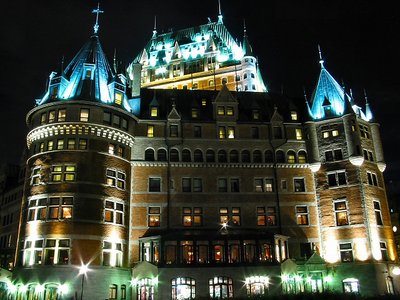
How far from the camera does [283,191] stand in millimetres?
52531

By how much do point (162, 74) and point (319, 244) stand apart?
7866 cm

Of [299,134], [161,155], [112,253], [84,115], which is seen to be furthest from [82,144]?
[299,134]

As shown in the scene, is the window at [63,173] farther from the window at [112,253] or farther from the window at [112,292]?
the window at [112,292]

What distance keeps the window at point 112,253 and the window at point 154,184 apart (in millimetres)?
7670

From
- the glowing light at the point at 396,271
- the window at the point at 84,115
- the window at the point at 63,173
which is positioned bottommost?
the glowing light at the point at 396,271

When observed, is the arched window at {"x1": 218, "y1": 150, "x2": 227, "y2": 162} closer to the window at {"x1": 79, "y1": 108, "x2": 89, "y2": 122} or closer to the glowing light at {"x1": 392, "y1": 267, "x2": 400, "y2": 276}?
the window at {"x1": 79, "y1": 108, "x2": 89, "y2": 122}

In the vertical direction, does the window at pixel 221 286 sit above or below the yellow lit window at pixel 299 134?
below

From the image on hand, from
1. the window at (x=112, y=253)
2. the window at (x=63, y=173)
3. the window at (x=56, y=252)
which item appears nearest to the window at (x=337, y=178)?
the window at (x=112, y=253)

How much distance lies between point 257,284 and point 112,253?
51.9 ft

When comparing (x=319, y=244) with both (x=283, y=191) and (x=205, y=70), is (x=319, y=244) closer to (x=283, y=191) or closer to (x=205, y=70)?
(x=283, y=191)

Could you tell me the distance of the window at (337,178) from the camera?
171 ft

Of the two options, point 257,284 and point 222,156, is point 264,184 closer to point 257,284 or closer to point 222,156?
point 222,156

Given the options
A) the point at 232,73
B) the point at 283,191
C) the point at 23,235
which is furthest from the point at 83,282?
the point at 232,73

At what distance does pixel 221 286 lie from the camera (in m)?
44.7
